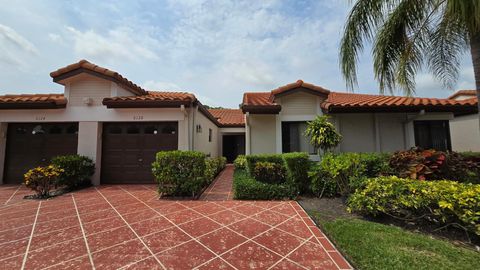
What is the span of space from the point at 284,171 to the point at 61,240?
260 inches

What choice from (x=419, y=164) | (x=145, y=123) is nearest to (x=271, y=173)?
(x=419, y=164)

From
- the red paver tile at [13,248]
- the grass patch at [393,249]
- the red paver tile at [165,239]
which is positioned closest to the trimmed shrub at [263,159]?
the grass patch at [393,249]

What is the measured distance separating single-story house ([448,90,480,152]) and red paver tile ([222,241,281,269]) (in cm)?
1675

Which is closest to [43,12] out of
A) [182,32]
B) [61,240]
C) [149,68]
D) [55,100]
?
[55,100]

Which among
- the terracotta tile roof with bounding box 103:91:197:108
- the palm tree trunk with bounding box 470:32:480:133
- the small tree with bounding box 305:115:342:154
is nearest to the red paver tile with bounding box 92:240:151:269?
the terracotta tile roof with bounding box 103:91:197:108

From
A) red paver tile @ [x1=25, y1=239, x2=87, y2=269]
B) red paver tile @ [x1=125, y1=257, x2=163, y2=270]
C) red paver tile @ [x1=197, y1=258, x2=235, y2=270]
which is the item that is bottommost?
red paver tile @ [x1=197, y1=258, x2=235, y2=270]

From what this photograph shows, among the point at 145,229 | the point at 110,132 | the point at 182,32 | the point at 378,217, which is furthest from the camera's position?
the point at 110,132

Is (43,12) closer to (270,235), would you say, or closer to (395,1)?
(270,235)

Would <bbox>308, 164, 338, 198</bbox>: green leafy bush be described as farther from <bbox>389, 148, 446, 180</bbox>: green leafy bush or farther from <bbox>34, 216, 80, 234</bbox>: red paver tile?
<bbox>34, 216, 80, 234</bbox>: red paver tile

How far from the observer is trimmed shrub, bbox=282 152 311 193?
281 inches

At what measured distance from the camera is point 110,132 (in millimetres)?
9703

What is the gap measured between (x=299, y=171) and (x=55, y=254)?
21.5 ft

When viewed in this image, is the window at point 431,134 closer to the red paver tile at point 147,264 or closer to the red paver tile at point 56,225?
the red paver tile at point 147,264

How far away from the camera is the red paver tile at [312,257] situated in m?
3.09
